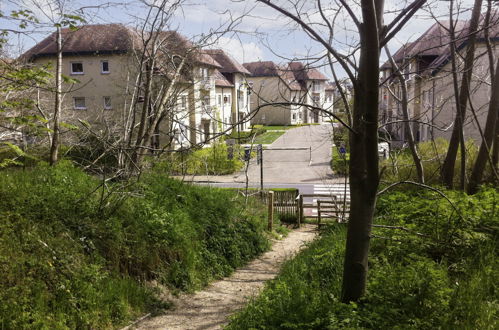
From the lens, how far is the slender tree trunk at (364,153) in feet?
11.3

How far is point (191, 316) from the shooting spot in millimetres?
7426

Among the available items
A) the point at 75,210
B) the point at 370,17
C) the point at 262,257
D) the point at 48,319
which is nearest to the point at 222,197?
the point at 262,257

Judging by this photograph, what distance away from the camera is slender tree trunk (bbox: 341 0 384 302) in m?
3.44

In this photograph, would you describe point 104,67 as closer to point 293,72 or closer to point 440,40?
point 440,40

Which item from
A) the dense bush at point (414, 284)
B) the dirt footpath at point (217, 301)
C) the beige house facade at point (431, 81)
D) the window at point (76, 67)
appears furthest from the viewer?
the window at point (76, 67)

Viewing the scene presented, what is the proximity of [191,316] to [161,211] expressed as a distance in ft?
8.86

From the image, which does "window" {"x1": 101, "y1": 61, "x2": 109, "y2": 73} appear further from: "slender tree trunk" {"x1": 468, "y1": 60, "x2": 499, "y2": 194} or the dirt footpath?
"slender tree trunk" {"x1": 468, "y1": 60, "x2": 499, "y2": 194}

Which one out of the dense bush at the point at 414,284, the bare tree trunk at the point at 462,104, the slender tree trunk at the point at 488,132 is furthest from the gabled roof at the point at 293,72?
the slender tree trunk at the point at 488,132

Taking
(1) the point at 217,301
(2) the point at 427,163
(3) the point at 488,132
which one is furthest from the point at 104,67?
(3) the point at 488,132

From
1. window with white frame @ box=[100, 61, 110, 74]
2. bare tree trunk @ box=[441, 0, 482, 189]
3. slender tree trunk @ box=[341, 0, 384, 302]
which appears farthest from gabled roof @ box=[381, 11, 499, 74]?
window with white frame @ box=[100, 61, 110, 74]

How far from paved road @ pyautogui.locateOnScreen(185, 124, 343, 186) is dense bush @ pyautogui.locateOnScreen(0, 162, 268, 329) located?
43.9ft

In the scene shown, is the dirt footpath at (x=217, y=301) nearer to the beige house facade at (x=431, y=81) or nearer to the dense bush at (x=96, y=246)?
the dense bush at (x=96, y=246)

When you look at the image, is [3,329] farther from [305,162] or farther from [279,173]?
[305,162]

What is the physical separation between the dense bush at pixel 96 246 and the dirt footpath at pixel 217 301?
280 mm
